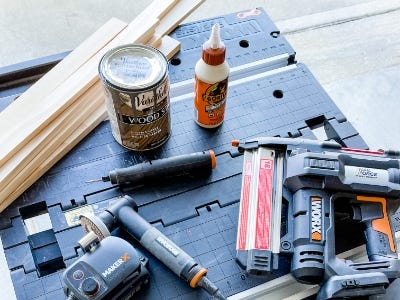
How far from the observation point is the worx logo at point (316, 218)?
35.6 inches

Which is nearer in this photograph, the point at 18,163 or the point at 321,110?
the point at 18,163

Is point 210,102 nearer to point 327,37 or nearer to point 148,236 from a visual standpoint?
point 148,236

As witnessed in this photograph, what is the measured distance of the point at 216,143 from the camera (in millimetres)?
1133

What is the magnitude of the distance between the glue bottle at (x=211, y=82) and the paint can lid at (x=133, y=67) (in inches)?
3.0

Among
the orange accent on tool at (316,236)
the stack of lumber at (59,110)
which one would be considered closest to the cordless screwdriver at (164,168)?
the stack of lumber at (59,110)

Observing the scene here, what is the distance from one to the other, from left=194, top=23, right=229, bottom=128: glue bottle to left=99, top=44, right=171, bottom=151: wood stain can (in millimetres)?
72

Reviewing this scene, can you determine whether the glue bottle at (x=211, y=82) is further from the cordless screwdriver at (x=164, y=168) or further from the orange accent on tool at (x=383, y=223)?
the orange accent on tool at (x=383, y=223)

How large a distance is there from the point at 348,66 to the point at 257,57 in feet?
1.88

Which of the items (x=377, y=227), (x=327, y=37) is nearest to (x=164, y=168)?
(x=377, y=227)

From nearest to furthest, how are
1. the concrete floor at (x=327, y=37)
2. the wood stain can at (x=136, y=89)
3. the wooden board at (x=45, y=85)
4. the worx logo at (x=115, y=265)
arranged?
the worx logo at (x=115, y=265) < the wood stain can at (x=136, y=89) < the wooden board at (x=45, y=85) < the concrete floor at (x=327, y=37)

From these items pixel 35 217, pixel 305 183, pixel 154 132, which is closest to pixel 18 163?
pixel 35 217

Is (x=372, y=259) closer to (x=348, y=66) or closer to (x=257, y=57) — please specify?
(x=257, y=57)

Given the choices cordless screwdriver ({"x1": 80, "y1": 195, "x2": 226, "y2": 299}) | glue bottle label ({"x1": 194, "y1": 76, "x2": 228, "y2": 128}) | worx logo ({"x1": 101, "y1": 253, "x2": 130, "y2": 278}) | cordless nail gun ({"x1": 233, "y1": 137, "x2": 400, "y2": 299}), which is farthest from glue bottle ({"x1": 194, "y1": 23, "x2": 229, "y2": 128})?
worx logo ({"x1": 101, "y1": 253, "x2": 130, "y2": 278})

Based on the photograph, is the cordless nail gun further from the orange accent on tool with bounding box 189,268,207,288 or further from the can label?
the can label
